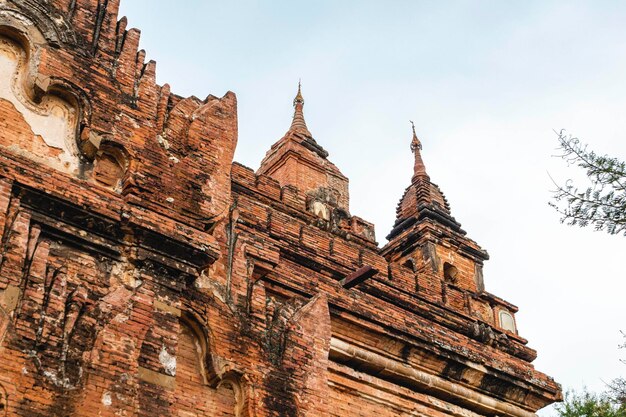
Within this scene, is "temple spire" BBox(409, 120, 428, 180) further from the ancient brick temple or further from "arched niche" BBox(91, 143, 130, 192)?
"arched niche" BBox(91, 143, 130, 192)

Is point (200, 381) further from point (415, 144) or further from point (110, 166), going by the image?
point (415, 144)

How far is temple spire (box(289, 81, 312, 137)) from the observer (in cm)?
1652

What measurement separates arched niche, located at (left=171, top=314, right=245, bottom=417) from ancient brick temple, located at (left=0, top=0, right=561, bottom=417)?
2cm

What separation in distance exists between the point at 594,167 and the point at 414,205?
30.5 ft

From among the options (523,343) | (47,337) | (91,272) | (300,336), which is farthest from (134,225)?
(523,343)

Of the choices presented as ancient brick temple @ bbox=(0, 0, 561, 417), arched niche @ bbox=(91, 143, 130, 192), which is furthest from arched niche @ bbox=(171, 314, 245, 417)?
arched niche @ bbox=(91, 143, 130, 192)

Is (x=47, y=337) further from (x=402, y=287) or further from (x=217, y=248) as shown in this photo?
(x=402, y=287)

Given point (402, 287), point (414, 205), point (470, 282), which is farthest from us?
point (414, 205)

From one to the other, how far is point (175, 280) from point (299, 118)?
8.33 meters

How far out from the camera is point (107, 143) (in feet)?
32.2

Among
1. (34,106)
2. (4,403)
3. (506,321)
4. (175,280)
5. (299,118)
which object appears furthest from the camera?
(299,118)

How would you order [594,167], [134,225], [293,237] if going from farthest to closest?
[293,237] → [134,225] → [594,167]

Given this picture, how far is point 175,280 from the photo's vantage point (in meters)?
9.28

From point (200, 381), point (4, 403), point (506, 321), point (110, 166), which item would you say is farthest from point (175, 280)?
point (506, 321)
